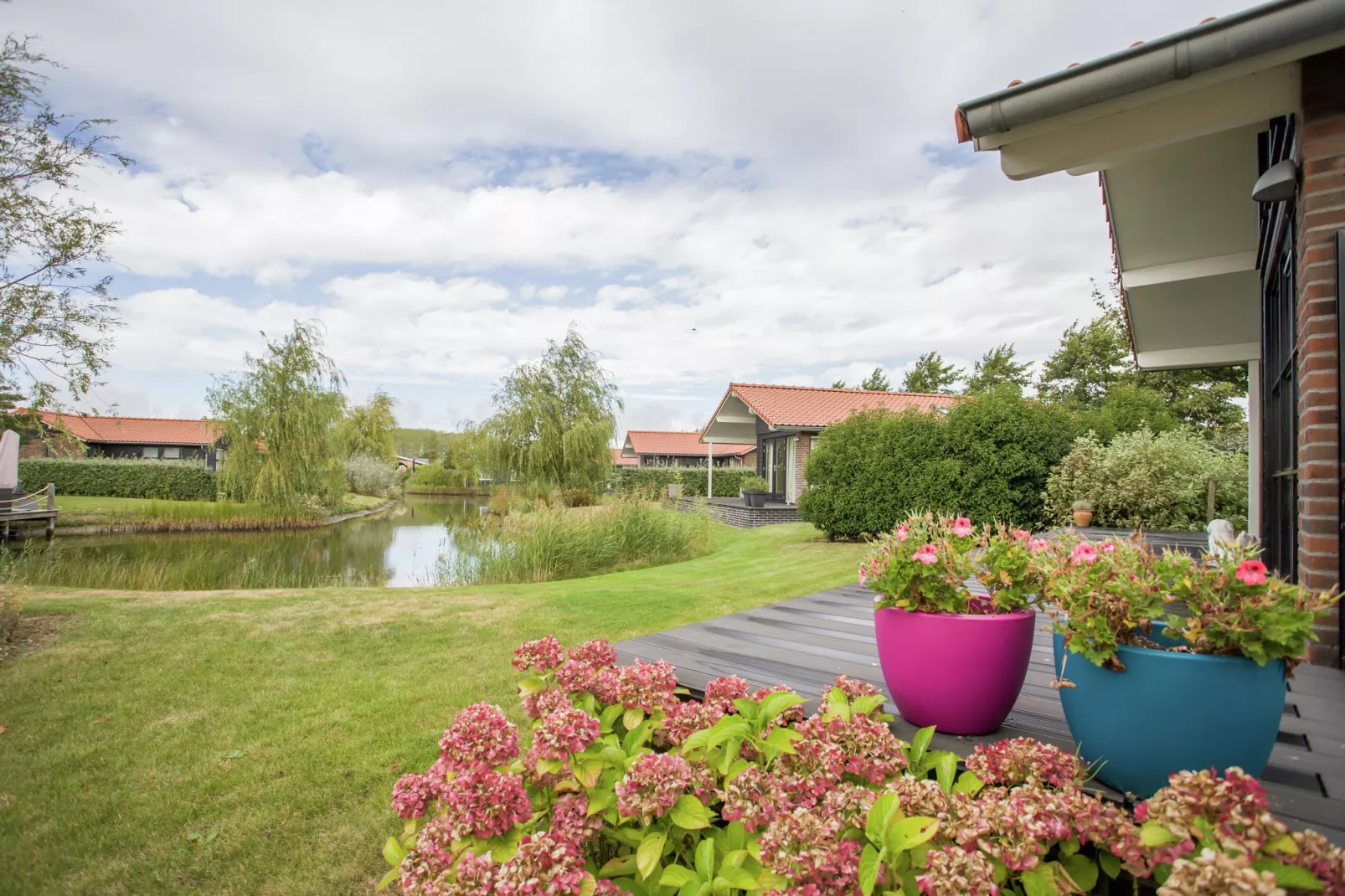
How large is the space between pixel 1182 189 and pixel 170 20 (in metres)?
9.32

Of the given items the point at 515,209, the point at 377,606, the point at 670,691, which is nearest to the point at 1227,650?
the point at 670,691

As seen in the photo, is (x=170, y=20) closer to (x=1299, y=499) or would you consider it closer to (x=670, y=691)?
(x=670, y=691)

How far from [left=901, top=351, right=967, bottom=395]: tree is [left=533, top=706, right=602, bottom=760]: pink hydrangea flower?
38.3 m

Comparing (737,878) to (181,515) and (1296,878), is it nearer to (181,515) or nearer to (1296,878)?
(1296,878)

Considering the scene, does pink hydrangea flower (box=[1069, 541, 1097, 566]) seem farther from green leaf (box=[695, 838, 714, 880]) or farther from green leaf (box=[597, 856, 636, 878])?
green leaf (box=[597, 856, 636, 878])

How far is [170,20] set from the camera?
6.71 m

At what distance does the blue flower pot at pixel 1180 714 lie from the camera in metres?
1.53

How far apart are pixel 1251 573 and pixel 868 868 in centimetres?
109

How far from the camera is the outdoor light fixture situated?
9.68 ft

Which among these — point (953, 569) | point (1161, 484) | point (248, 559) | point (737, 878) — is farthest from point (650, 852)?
point (248, 559)

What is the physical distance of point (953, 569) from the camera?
2.10 metres

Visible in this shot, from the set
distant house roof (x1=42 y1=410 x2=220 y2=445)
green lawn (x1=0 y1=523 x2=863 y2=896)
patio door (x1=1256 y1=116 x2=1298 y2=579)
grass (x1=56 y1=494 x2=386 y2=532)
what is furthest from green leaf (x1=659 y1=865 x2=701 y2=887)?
distant house roof (x1=42 y1=410 x2=220 y2=445)

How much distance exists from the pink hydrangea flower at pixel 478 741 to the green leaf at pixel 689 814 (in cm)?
50

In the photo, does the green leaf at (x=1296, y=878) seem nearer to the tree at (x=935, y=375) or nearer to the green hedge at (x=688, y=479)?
the green hedge at (x=688, y=479)
